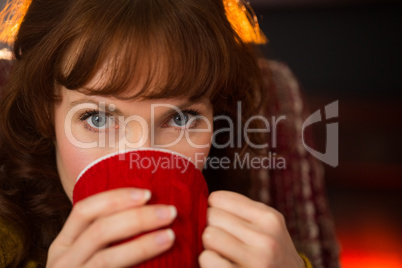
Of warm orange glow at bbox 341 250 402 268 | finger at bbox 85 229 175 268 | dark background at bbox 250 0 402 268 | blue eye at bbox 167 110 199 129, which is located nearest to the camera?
finger at bbox 85 229 175 268

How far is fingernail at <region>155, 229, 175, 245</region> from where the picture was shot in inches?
25.0

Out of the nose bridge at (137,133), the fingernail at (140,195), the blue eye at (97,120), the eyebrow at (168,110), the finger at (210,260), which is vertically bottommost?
the finger at (210,260)

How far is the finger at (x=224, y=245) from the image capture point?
0.70m

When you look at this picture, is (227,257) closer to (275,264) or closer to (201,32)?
(275,264)

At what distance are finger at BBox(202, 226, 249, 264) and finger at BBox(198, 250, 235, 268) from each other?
12 mm

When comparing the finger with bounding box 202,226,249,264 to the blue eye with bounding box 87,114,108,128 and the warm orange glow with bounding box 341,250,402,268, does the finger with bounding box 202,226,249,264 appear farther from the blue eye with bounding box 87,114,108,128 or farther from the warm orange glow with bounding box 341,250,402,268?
the warm orange glow with bounding box 341,250,402,268

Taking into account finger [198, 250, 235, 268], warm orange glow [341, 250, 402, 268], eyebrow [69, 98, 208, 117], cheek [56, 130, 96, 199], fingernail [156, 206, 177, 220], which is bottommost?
warm orange glow [341, 250, 402, 268]

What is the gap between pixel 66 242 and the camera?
0.72 meters

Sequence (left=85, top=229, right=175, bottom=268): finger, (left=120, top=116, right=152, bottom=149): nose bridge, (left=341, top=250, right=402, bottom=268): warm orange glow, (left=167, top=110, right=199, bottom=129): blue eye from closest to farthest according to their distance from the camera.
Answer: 1. (left=85, top=229, right=175, bottom=268): finger
2. (left=120, top=116, right=152, bottom=149): nose bridge
3. (left=167, top=110, right=199, bottom=129): blue eye
4. (left=341, top=250, right=402, bottom=268): warm orange glow

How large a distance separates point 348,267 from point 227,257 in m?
2.04

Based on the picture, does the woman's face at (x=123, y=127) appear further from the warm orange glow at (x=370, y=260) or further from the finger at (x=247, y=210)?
the warm orange glow at (x=370, y=260)

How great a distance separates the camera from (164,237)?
0.64m

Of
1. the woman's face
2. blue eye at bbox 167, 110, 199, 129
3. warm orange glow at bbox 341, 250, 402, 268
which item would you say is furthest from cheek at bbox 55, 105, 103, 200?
warm orange glow at bbox 341, 250, 402, 268

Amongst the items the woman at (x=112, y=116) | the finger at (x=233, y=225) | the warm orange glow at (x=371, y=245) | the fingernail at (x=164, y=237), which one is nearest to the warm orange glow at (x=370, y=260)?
the warm orange glow at (x=371, y=245)
